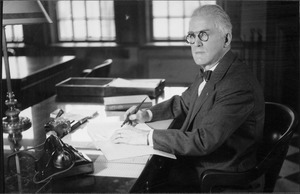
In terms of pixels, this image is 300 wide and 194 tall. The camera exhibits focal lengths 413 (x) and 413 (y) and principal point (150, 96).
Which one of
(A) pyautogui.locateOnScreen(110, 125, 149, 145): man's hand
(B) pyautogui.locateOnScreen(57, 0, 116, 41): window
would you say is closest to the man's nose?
(A) pyautogui.locateOnScreen(110, 125, 149, 145): man's hand

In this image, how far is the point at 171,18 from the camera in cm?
545

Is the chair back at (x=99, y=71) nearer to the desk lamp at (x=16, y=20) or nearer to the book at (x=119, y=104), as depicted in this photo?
the book at (x=119, y=104)

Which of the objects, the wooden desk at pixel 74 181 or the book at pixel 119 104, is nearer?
the wooden desk at pixel 74 181

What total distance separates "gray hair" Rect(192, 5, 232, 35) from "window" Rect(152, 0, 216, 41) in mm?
3714

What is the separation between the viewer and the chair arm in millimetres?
1532

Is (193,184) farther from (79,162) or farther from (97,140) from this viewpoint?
(79,162)

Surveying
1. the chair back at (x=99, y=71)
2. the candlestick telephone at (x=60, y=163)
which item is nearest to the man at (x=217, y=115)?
the candlestick telephone at (x=60, y=163)

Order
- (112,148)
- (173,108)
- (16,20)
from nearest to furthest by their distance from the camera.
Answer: (112,148)
(16,20)
(173,108)

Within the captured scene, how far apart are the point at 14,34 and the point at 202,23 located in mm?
5264

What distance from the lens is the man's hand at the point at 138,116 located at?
6.24 ft

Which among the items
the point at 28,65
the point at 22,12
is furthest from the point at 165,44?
the point at 22,12

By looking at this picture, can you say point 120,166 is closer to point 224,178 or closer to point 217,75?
point 224,178

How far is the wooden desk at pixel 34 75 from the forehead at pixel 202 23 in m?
2.00

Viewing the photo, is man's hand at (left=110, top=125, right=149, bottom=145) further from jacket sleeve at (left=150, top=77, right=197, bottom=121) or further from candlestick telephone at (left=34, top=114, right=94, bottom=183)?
jacket sleeve at (left=150, top=77, right=197, bottom=121)
